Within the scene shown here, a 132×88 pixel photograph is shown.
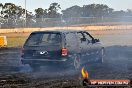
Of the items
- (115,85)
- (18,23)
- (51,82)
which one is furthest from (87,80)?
(18,23)

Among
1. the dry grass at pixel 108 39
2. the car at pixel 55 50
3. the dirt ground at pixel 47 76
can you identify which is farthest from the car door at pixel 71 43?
the dry grass at pixel 108 39

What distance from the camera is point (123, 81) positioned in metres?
6.37

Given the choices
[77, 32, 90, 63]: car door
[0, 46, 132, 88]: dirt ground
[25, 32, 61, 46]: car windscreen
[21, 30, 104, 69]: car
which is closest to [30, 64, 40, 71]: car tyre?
[21, 30, 104, 69]: car

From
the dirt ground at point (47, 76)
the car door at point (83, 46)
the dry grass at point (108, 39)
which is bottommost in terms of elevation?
the dry grass at point (108, 39)

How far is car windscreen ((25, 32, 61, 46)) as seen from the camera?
13.1 metres

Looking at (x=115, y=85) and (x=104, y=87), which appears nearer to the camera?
(x=115, y=85)

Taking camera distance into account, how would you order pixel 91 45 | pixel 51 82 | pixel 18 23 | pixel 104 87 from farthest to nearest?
pixel 18 23 < pixel 91 45 < pixel 51 82 < pixel 104 87

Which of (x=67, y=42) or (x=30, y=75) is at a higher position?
(x=67, y=42)

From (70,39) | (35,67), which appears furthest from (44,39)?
(35,67)

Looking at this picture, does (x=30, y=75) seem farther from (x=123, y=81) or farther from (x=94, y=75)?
(x=123, y=81)

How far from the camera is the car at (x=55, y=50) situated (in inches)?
507

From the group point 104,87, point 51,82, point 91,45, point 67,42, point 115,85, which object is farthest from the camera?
point 91,45

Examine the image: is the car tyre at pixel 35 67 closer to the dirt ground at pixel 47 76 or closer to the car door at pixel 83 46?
the dirt ground at pixel 47 76

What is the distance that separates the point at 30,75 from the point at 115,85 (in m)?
6.41
